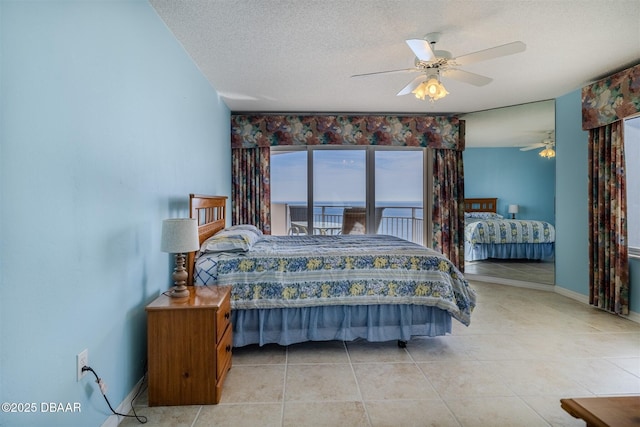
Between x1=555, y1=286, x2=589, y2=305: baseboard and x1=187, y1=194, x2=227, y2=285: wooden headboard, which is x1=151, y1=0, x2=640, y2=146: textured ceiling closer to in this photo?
x1=187, y1=194, x2=227, y2=285: wooden headboard

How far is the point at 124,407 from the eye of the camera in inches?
70.6

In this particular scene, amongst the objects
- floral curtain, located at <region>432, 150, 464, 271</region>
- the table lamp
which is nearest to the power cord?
the table lamp

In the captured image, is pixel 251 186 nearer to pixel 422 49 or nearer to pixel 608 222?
pixel 422 49

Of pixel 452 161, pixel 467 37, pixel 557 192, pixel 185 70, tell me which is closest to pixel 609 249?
pixel 557 192

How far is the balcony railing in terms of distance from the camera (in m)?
5.12

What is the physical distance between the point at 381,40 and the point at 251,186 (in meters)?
2.89

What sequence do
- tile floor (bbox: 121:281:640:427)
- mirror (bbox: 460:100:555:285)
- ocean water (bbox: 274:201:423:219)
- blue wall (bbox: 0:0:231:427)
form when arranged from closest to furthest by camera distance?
blue wall (bbox: 0:0:231:427) < tile floor (bbox: 121:281:640:427) < mirror (bbox: 460:100:555:285) < ocean water (bbox: 274:201:423:219)

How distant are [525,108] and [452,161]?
3.81ft

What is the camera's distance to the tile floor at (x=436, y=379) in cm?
181

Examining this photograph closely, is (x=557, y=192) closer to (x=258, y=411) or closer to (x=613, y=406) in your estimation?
(x=613, y=406)

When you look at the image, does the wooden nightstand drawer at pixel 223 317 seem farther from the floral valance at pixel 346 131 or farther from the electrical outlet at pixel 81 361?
the floral valance at pixel 346 131

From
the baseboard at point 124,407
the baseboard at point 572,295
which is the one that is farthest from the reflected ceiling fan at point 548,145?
the baseboard at point 124,407

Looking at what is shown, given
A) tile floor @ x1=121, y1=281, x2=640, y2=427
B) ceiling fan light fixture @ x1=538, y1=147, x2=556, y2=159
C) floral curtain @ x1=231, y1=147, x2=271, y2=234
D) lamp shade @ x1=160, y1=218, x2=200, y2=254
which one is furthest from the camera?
floral curtain @ x1=231, y1=147, x2=271, y2=234

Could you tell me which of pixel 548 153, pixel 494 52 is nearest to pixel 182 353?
pixel 494 52
